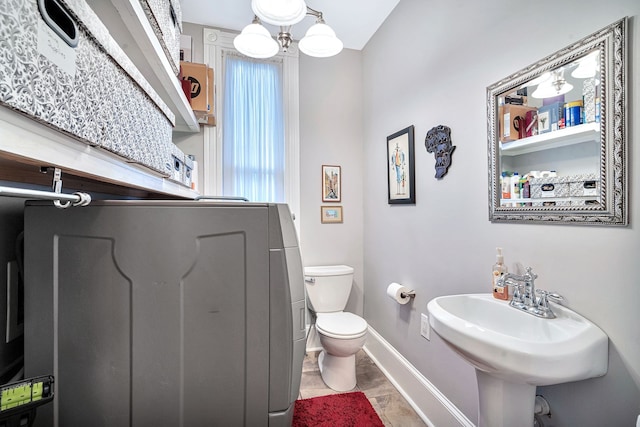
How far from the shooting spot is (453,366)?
5.03 ft

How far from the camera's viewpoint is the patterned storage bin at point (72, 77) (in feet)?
1.22

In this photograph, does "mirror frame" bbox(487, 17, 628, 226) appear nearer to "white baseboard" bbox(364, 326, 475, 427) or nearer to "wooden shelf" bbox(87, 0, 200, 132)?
"white baseboard" bbox(364, 326, 475, 427)

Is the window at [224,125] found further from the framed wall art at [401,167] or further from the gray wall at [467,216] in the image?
the framed wall art at [401,167]

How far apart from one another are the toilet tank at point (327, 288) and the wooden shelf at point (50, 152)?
1749 mm

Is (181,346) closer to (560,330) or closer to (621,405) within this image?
(560,330)

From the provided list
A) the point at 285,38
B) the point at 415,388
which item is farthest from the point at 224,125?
the point at 415,388

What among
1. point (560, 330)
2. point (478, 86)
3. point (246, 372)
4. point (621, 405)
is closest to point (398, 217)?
point (478, 86)

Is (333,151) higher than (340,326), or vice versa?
(333,151)

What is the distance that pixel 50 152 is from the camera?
1.54 feet

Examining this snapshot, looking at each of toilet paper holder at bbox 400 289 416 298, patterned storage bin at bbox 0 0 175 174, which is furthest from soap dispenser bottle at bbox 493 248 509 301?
patterned storage bin at bbox 0 0 175 174

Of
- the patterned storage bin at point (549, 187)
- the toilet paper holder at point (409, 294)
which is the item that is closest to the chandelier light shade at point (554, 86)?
the patterned storage bin at point (549, 187)

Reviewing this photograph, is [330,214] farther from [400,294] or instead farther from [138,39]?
[138,39]

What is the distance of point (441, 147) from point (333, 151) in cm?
119

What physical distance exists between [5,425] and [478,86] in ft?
6.83
